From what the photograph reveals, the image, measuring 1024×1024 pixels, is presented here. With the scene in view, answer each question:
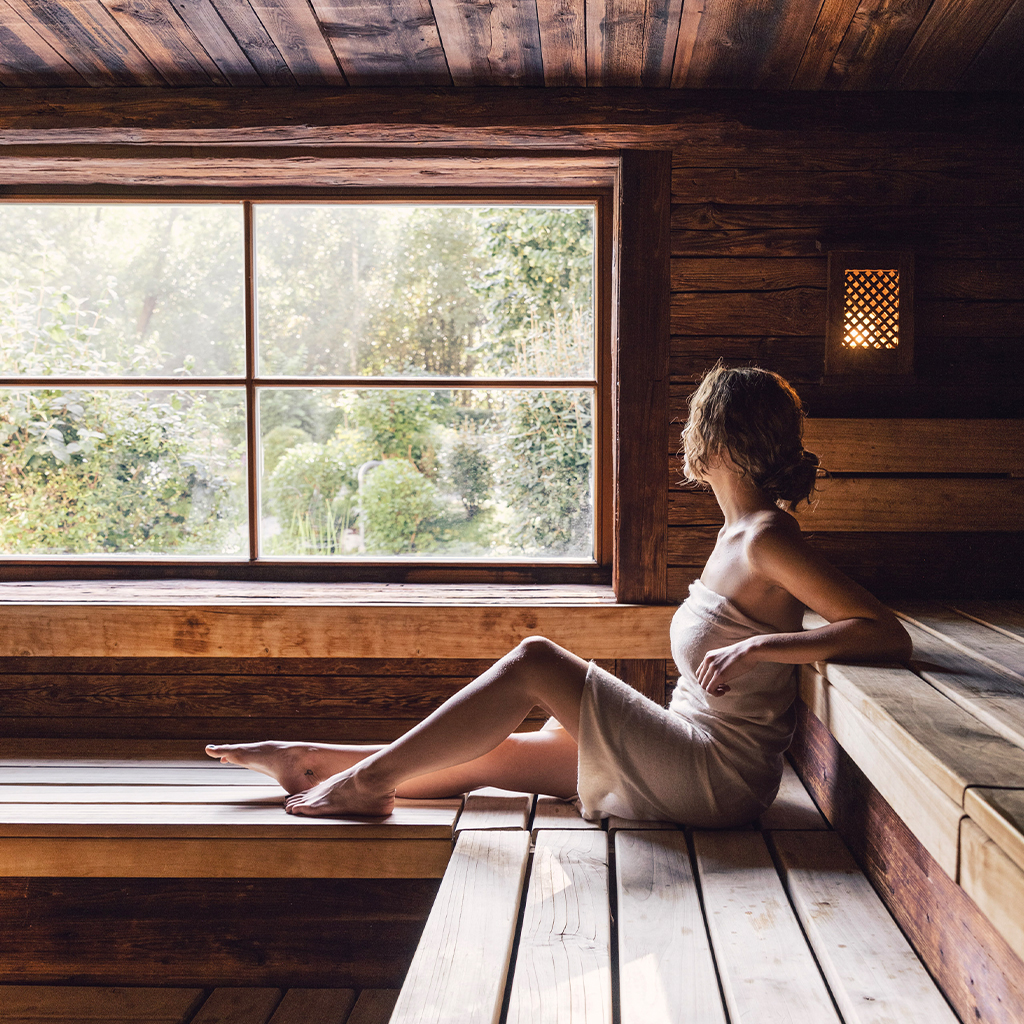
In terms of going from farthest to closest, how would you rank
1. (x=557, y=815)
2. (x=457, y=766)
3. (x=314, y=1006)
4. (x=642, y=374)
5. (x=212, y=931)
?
(x=642, y=374) → (x=212, y=931) → (x=314, y=1006) → (x=457, y=766) → (x=557, y=815)

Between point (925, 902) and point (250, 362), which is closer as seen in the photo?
point (925, 902)

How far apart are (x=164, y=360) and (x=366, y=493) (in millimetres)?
820

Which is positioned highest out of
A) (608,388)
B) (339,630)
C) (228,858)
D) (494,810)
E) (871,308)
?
(871,308)

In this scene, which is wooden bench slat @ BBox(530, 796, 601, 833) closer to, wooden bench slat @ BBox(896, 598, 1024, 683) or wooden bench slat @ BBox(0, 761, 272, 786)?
wooden bench slat @ BBox(0, 761, 272, 786)

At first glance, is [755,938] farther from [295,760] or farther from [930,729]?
[295,760]

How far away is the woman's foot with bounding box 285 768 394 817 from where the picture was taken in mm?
2102

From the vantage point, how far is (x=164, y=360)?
294 centimetres

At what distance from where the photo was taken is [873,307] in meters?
2.56

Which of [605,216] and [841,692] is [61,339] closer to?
[605,216]

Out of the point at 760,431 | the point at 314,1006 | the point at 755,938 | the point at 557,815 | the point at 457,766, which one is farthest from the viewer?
the point at 314,1006

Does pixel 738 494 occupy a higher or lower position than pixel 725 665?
higher

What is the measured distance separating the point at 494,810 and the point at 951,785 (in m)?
1.19

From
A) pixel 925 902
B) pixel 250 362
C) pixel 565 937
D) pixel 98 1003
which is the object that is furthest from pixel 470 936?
pixel 250 362

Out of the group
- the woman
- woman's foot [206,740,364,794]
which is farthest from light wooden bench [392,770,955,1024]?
woman's foot [206,740,364,794]
